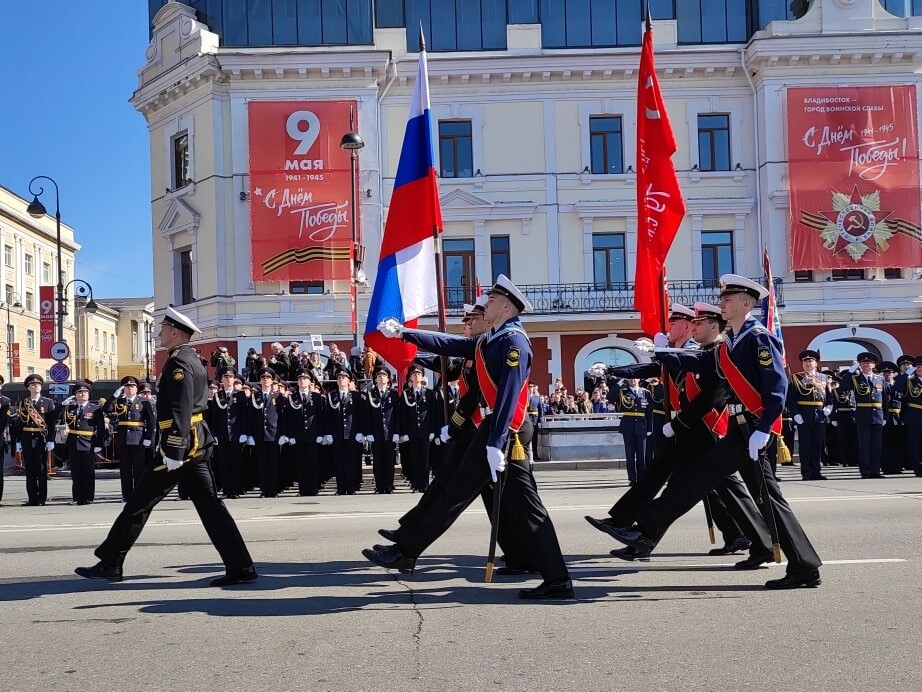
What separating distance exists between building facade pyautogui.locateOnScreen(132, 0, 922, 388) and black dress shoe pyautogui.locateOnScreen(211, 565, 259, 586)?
2386 centimetres

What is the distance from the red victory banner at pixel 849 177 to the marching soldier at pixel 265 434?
20616mm

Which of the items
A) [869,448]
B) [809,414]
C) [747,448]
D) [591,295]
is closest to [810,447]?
[809,414]

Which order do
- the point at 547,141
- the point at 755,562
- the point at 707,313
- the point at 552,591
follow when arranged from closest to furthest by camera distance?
the point at 552,591 → the point at 755,562 → the point at 707,313 → the point at 547,141

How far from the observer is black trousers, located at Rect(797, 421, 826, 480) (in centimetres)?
1641

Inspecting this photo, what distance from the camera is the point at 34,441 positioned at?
15.6 meters

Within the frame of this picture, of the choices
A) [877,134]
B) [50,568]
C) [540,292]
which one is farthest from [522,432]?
[877,134]

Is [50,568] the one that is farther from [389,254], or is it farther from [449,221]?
[449,221]

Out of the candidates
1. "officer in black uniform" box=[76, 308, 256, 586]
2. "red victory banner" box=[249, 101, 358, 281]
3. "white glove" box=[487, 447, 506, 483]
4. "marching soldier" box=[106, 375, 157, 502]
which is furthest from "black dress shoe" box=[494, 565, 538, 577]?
"red victory banner" box=[249, 101, 358, 281]

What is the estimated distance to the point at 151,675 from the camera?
5.11 meters

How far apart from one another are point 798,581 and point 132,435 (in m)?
11.0

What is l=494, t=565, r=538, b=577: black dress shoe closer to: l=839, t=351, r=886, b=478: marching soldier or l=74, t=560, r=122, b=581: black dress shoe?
l=74, t=560, r=122, b=581: black dress shoe

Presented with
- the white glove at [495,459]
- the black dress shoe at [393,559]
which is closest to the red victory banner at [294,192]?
the black dress shoe at [393,559]

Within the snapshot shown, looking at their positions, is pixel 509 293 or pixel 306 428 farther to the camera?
pixel 306 428

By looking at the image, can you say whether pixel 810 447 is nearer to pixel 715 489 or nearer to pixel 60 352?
pixel 715 489
